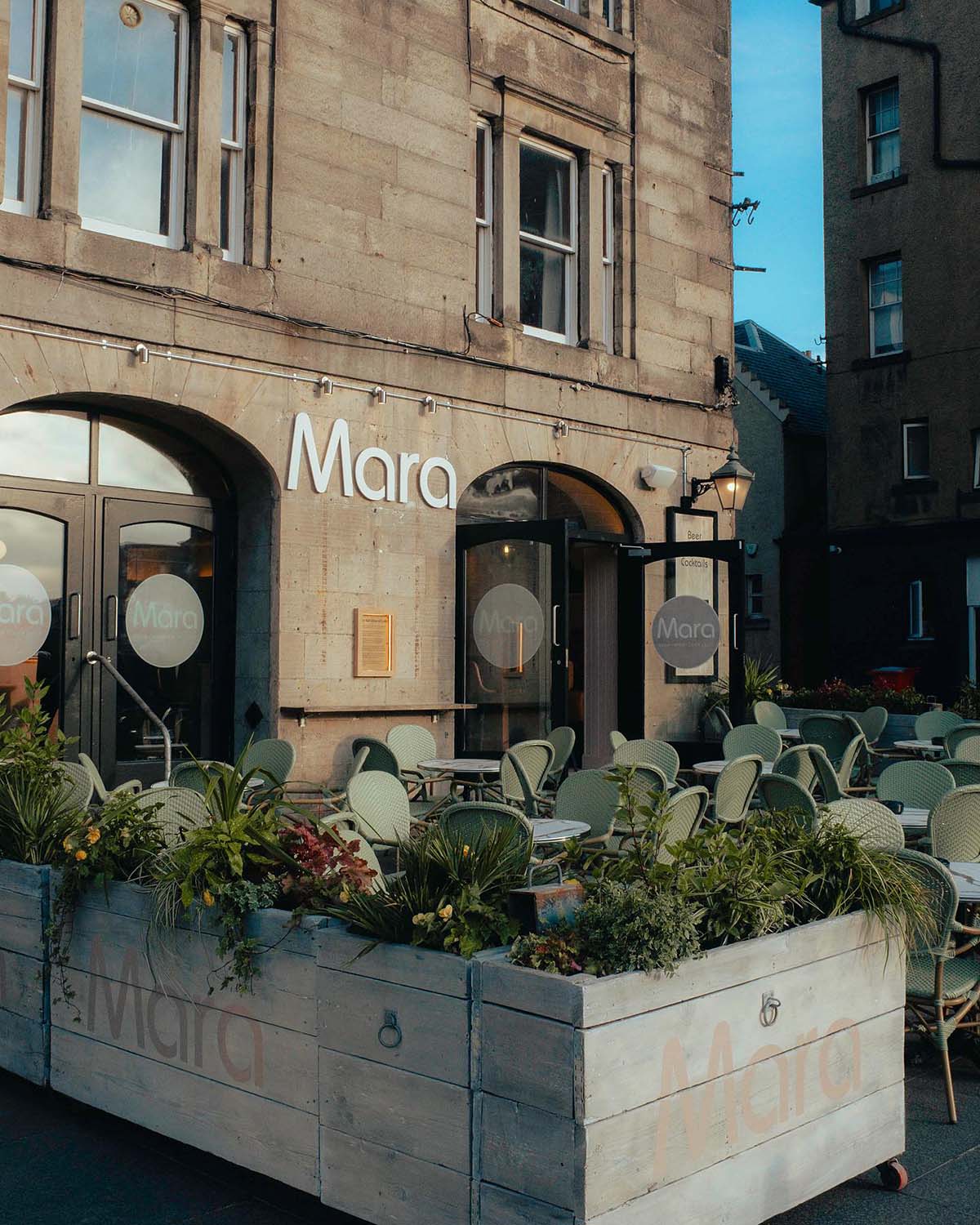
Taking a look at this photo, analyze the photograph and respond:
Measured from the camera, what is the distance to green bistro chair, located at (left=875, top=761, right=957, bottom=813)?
7.51 meters

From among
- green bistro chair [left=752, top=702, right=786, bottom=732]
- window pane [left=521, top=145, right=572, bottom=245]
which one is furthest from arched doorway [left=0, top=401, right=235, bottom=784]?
green bistro chair [left=752, top=702, right=786, bottom=732]

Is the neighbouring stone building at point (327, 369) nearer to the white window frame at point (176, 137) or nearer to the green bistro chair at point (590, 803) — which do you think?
the white window frame at point (176, 137)

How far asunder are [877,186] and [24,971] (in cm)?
2205

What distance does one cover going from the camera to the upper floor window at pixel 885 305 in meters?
23.0

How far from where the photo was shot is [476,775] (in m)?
11.2

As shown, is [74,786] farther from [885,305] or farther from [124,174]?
[885,305]

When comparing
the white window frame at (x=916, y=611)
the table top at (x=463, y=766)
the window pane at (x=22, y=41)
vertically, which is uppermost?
the window pane at (x=22, y=41)

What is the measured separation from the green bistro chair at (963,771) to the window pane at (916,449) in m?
15.8

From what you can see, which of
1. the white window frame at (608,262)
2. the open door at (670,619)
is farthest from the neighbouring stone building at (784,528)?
the white window frame at (608,262)

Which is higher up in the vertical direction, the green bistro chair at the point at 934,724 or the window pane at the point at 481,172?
the window pane at the point at 481,172

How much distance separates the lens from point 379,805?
650 centimetres

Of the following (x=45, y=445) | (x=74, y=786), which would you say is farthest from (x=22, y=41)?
(x=74, y=786)

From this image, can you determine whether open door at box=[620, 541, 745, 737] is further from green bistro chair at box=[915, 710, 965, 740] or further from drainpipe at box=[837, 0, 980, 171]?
drainpipe at box=[837, 0, 980, 171]

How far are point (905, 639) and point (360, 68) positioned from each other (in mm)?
14895
